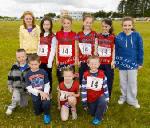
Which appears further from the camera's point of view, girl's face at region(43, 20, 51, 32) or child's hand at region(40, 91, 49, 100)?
girl's face at region(43, 20, 51, 32)

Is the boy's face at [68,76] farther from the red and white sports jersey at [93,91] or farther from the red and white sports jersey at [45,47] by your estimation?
the red and white sports jersey at [45,47]

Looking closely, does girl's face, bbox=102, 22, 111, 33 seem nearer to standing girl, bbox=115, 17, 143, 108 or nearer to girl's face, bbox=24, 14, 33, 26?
standing girl, bbox=115, 17, 143, 108

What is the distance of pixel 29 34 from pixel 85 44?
1.29 metres

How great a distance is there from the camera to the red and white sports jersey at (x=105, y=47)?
8203 millimetres

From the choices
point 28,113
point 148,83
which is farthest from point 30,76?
point 148,83

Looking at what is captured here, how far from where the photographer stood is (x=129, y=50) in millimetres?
8305

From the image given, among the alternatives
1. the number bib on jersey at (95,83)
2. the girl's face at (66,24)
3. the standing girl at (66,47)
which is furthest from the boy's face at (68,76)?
the girl's face at (66,24)

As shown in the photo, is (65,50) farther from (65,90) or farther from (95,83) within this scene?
(95,83)

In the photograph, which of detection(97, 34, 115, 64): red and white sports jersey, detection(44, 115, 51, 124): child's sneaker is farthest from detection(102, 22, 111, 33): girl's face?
detection(44, 115, 51, 124): child's sneaker

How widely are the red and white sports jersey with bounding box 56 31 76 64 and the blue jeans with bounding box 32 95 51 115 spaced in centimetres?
109

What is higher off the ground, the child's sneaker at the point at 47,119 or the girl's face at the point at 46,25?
the girl's face at the point at 46,25

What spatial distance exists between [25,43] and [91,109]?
2174mm

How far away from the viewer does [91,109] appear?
762 centimetres

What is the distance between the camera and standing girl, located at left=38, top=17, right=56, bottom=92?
26.9 feet
